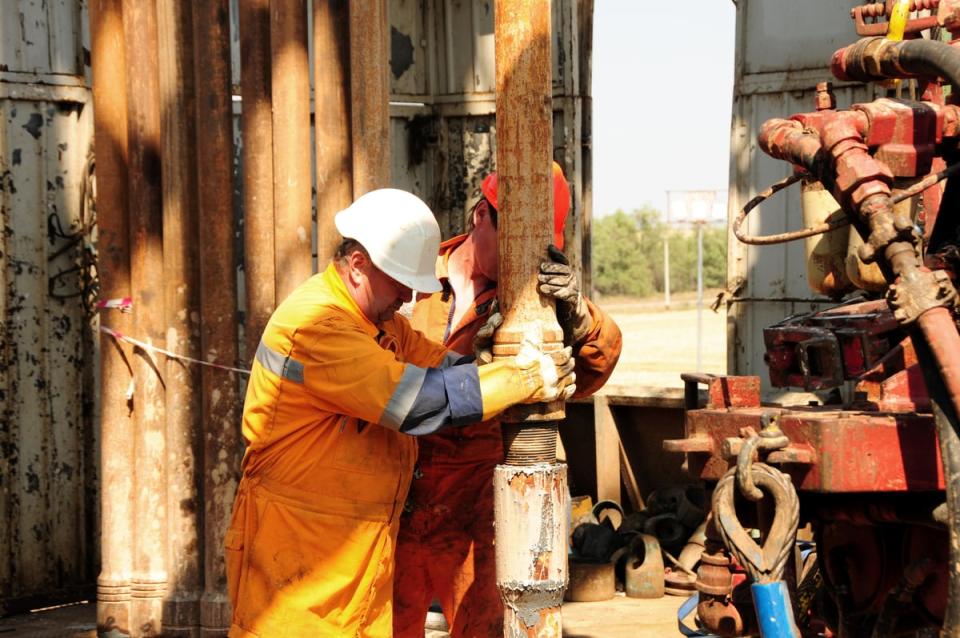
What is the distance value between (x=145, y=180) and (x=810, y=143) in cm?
340

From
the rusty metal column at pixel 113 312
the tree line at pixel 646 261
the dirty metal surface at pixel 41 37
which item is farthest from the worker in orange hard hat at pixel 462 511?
the tree line at pixel 646 261

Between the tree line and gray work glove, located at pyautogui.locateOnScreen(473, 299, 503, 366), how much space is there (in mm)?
39159

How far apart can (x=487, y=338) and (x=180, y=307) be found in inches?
117

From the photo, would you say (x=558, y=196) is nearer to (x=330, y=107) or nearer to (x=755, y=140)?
(x=330, y=107)

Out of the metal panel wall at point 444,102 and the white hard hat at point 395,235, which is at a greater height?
the metal panel wall at point 444,102

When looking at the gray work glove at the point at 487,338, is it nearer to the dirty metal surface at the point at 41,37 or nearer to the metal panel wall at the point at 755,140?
the dirty metal surface at the point at 41,37

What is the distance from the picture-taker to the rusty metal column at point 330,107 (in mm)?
6480

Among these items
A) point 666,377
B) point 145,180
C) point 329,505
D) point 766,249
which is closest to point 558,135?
point 766,249

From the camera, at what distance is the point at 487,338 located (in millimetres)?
4156

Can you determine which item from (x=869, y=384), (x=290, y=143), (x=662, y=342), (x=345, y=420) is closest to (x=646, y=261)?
(x=662, y=342)

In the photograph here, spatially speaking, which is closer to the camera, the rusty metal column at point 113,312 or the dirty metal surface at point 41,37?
the rusty metal column at point 113,312

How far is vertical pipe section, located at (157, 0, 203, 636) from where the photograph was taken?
6652mm

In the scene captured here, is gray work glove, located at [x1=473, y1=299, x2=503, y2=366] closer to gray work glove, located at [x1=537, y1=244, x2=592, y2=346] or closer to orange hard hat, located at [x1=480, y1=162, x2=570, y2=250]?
gray work glove, located at [x1=537, y1=244, x2=592, y2=346]

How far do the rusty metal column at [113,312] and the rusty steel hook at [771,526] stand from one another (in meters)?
3.57
